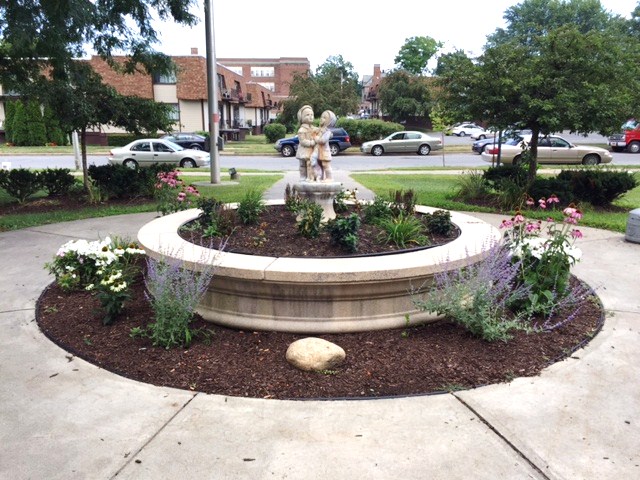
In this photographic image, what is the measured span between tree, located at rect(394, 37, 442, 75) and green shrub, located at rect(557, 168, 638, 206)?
216ft

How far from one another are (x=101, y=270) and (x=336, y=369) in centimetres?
258

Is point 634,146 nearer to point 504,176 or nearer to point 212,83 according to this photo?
point 504,176

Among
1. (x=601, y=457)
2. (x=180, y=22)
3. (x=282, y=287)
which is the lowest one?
(x=601, y=457)

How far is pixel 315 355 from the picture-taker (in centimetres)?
379

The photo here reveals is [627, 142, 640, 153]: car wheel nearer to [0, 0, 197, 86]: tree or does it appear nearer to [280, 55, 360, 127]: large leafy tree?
[280, 55, 360, 127]: large leafy tree

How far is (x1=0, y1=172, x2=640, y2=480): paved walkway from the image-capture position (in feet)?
8.98

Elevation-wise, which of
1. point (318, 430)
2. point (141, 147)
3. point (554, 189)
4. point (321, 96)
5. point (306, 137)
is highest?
point (321, 96)

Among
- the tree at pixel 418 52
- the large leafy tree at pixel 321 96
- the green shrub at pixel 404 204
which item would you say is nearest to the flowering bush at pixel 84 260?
the green shrub at pixel 404 204

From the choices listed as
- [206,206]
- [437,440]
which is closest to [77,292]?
[206,206]

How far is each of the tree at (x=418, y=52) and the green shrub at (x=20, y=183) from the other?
67.5 meters

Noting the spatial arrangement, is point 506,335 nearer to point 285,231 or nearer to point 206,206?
point 285,231

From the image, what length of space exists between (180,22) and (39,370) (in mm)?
9579

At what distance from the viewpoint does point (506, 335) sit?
421cm

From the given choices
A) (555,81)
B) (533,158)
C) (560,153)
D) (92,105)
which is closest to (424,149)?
(560,153)
